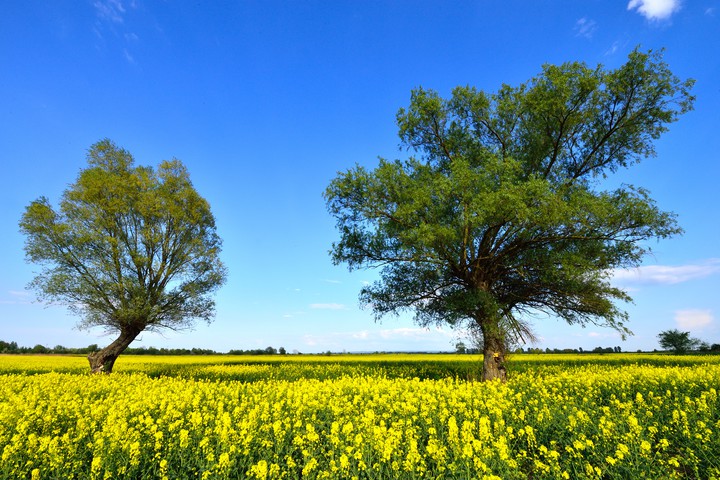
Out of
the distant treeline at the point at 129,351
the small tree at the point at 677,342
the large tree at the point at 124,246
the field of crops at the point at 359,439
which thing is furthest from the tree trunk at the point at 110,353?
the small tree at the point at 677,342

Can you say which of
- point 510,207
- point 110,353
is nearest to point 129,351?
point 110,353

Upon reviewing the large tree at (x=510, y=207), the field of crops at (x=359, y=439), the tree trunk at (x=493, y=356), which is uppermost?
the large tree at (x=510, y=207)

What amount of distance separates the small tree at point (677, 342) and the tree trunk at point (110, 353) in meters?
71.5

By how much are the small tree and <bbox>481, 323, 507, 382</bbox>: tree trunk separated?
58009mm

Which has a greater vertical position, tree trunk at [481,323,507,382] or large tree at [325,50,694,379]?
large tree at [325,50,694,379]

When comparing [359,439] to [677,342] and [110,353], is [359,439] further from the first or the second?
[677,342]

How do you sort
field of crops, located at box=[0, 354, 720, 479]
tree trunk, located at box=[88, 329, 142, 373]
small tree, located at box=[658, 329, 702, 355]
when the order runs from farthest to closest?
small tree, located at box=[658, 329, 702, 355], tree trunk, located at box=[88, 329, 142, 373], field of crops, located at box=[0, 354, 720, 479]

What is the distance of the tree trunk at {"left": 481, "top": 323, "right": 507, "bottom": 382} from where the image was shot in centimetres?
1778

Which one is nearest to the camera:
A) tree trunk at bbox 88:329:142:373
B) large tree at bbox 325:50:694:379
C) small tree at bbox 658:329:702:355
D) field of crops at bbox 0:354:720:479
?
field of crops at bbox 0:354:720:479

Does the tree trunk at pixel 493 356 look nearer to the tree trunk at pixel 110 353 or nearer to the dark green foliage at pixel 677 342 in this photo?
the tree trunk at pixel 110 353

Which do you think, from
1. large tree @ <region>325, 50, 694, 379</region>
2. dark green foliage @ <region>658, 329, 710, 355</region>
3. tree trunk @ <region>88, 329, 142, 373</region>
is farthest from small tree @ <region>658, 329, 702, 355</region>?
tree trunk @ <region>88, 329, 142, 373</region>

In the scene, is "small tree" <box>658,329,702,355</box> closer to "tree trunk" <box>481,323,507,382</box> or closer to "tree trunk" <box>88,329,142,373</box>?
"tree trunk" <box>481,323,507,382</box>

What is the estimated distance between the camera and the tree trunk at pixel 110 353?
23.6 meters

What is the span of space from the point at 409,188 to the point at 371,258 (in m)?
4.00
